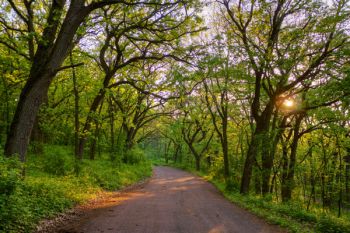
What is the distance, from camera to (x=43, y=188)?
10.1 metres

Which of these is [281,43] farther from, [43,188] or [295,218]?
[43,188]

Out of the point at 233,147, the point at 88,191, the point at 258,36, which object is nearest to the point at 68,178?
the point at 88,191

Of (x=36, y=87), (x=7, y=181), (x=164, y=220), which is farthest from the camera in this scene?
(x=164, y=220)

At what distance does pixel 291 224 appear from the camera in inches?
403

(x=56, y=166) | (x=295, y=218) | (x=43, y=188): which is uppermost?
(x=56, y=166)

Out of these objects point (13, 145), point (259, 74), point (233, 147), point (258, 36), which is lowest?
point (13, 145)

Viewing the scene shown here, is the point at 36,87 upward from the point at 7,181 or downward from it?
upward

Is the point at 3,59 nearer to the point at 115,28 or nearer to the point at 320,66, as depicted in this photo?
the point at 115,28

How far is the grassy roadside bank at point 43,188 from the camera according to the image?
6.84m

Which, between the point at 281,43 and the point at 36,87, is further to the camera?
the point at 281,43

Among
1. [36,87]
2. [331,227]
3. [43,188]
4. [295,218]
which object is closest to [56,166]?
[43,188]

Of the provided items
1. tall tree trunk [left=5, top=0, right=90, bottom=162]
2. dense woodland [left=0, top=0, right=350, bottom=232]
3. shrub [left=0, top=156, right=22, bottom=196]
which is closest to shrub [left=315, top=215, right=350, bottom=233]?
dense woodland [left=0, top=0, right=350, bottom=232]

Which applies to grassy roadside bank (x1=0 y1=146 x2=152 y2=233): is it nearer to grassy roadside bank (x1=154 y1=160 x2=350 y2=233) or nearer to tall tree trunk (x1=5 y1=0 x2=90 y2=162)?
tall tree trunk (x1=5 y1=0 x2=90 y2=162)

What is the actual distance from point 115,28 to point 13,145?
814 centimetres
